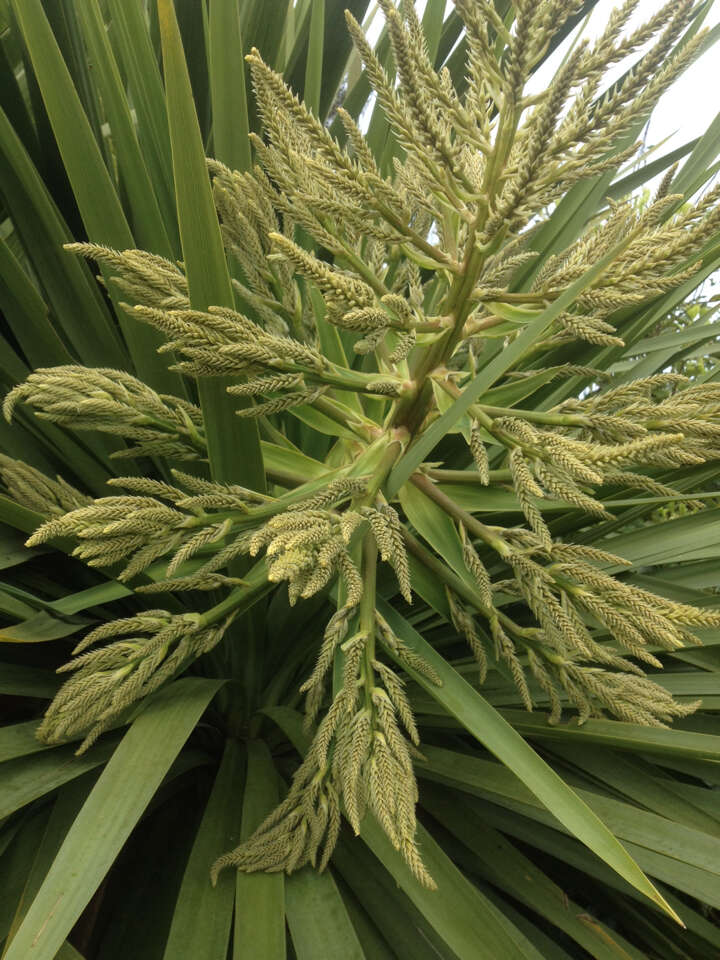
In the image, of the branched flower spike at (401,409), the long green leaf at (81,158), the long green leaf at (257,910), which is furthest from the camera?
the long green leaf at (81,158)

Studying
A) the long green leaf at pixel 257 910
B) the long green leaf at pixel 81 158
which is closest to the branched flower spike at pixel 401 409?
the long green leaf at pixel 257 910

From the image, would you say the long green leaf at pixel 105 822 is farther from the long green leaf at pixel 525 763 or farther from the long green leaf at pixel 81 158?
the long green leaf at pixel 81 158

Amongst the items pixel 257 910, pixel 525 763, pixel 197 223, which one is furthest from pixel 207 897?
pixel 197 223

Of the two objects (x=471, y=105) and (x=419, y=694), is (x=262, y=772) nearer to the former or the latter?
(x=419, y=694)

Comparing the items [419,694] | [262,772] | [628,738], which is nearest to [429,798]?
[419,694]

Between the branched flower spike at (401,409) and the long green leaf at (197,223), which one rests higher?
the long green leaf at (197,223)

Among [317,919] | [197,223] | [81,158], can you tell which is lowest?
[317,919]

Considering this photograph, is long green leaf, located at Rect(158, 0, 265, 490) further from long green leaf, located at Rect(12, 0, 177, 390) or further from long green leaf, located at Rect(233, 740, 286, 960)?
long green leaf, located at Rect(233, 740, 286, 960)

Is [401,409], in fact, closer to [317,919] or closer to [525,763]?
[525,763]

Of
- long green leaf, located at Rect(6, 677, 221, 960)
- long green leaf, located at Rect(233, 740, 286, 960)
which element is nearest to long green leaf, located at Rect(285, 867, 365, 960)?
long green leaf, located at Rect(233, 740, 286, 960)
